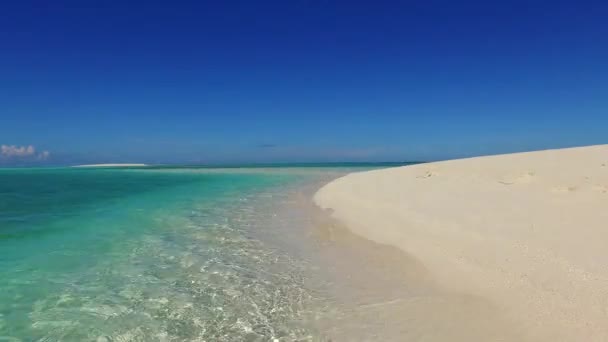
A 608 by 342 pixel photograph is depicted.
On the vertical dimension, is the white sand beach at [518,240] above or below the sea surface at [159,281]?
above

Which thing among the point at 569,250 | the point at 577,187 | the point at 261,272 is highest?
the point at 577,187

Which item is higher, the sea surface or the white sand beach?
the white sand beach

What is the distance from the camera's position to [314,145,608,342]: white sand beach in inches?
174

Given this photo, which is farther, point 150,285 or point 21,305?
point 150,285

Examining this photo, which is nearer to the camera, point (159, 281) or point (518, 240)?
point (159, 281)

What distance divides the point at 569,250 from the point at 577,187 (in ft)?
20.5

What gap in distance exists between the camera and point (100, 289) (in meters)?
5.99

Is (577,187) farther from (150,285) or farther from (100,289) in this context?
(100,289)

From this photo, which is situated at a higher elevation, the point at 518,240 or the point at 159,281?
the point at 518,240

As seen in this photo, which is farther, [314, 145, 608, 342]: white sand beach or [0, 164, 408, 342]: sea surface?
[0, 164, 408, 342]: sea surface

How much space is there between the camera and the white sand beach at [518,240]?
442cm

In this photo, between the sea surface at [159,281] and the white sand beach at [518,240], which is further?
the sea surface at [159,281]

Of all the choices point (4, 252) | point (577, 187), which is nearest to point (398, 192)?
point (577, 187)

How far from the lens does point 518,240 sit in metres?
6.94
